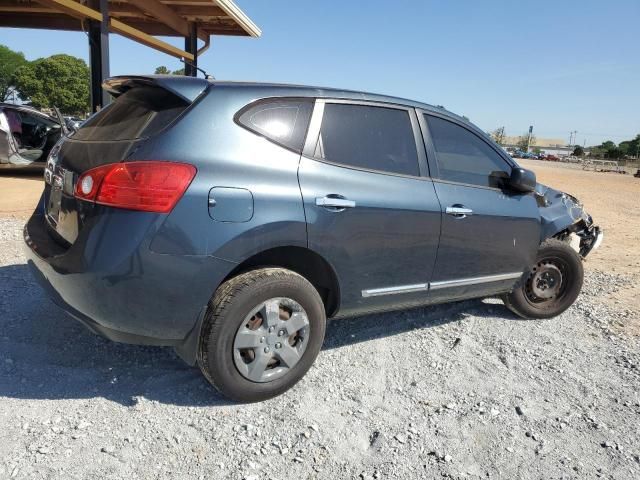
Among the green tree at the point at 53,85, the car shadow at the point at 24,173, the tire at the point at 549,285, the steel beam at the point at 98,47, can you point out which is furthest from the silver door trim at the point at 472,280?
the green tree at the point at 53,85

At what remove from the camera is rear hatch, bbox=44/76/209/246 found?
259 centimetres

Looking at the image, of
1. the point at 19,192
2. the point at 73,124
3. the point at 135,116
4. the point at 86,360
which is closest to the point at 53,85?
the point at 19,192

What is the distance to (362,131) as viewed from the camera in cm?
322

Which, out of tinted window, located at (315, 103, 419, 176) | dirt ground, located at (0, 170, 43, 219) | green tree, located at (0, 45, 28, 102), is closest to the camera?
tinted window, located at (315, 103, 419, 176)

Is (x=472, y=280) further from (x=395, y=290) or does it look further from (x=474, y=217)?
(x=395, y=290)

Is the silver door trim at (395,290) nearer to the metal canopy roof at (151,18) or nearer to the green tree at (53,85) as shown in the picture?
the metal canopy roof at (151,18)

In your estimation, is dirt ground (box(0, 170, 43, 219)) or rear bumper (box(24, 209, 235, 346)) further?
dirt ground (box(0, 170, 43, 219))

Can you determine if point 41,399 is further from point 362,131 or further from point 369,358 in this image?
point 362,131

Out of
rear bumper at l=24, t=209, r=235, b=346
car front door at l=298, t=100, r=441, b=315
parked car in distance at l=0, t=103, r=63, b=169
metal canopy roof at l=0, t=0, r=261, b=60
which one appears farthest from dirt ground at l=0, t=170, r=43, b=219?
car front door at l=298, t=100, r=441, b=315

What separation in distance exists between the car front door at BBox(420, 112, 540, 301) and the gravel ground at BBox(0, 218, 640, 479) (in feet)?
1.70

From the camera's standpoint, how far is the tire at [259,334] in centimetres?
263

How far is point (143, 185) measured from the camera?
2414 mm

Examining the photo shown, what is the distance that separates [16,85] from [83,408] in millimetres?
76421

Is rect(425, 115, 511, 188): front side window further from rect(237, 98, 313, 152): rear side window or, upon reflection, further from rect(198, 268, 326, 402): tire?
rect(198, 268, 326, 402): tire
